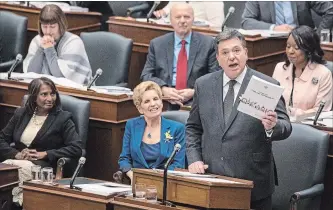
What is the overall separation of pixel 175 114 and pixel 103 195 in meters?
1.12

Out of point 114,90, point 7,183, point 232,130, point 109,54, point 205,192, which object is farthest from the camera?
point 109,54

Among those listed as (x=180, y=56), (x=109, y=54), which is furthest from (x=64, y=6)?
(x=180, y=56)

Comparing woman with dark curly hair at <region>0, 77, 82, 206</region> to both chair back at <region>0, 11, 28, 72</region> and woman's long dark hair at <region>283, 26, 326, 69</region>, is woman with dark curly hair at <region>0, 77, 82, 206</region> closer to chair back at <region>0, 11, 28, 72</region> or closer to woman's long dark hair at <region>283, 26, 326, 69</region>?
woman's long dark hair at <region>283, 26, 326, 69</region>

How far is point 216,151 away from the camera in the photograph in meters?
4.68

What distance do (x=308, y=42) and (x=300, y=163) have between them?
1.12 m

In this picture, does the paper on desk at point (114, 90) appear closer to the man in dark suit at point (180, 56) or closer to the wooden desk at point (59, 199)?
the man in dark suit at point (180, 56)

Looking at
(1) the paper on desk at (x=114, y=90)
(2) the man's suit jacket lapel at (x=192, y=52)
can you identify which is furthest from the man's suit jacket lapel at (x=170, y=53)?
(1) the paper on desk at (x=114, y=90)

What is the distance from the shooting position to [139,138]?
18.2 feet

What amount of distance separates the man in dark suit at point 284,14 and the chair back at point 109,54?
3.70 feet

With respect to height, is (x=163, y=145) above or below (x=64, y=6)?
below

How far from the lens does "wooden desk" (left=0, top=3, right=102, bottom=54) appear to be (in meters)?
8.14

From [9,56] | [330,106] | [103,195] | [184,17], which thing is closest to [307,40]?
[330,106]

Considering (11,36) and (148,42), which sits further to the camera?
(11,36)

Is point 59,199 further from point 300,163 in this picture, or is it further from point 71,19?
point 71,19
